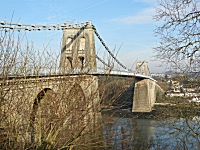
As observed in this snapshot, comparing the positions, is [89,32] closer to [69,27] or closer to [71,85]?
[69,27]

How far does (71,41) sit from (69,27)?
73cm

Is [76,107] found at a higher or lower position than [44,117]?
higher

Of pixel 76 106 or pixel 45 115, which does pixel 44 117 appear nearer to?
pixel 45 115

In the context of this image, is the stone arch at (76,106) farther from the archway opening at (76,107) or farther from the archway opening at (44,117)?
the archway opening at (44,117)

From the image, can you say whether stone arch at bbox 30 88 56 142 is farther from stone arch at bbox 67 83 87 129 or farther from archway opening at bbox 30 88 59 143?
stone arch at bbox 67 83 87 129

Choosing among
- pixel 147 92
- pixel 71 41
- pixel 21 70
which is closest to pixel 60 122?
pixel 21 70

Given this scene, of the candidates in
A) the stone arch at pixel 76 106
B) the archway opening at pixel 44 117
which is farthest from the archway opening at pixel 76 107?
the archway opening at pixel 44 117

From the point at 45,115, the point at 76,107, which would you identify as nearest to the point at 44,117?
the point at 45,115

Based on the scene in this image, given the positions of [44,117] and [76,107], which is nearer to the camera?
[44,117]

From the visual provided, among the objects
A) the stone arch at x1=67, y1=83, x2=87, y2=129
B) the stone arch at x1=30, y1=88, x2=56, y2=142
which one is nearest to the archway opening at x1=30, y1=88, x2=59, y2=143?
the stone arch at x1=30, y1=88, x2=56, y2=142

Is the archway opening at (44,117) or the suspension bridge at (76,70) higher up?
the suspension bridge at (76,70)

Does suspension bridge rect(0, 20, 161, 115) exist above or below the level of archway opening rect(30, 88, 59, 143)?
above

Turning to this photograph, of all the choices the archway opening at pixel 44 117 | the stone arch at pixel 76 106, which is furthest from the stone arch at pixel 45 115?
the stone arch at pixel 76 106

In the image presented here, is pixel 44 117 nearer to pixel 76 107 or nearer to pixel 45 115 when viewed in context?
pixel 45 115
